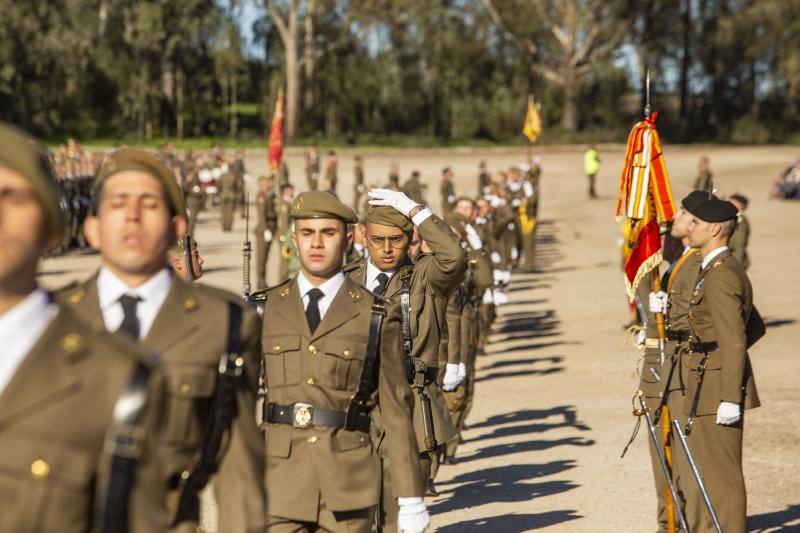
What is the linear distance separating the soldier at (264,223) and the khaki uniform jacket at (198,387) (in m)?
22.0

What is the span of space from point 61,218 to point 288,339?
2638 mm

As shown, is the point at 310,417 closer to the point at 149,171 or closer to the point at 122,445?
the point at 149,171

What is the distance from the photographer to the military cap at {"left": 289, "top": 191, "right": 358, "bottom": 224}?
5625 mm

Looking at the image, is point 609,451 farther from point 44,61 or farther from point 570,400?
point 44,61

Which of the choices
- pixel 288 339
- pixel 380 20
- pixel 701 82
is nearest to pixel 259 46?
pixel 380 20

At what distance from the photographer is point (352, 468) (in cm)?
554

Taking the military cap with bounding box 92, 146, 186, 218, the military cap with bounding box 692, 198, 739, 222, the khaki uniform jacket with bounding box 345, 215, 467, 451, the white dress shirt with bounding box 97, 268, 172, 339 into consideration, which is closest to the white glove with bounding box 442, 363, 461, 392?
the khaki uniform jacket with bounding box 345, 215, 467, 451

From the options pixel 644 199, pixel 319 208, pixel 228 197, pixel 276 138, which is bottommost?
pixel 228 197

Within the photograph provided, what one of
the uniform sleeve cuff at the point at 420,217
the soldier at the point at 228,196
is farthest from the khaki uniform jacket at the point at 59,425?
the soldier at the point at 228,196

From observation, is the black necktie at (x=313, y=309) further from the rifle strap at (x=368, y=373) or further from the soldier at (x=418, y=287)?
the soldier at (x=418, y=287)

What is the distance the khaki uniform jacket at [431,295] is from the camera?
7.72 meters

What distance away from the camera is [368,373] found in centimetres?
548

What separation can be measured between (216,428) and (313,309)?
1638 millimetres

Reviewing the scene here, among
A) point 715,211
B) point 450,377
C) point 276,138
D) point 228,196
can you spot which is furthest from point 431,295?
→ point 228,196
